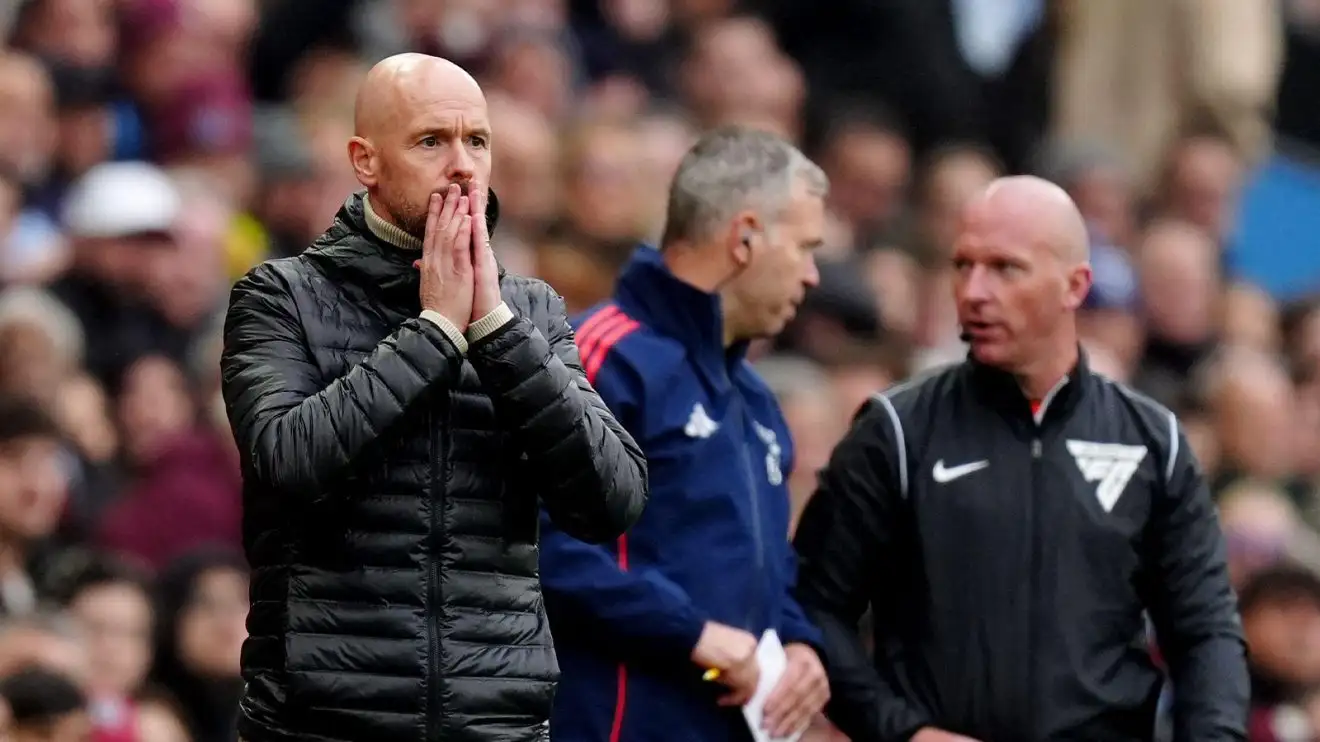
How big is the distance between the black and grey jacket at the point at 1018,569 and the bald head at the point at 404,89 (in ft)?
5.68

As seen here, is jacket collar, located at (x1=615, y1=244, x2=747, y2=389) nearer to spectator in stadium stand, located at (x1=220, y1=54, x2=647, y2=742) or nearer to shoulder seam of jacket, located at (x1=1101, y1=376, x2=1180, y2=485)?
shoulder seam of jacket, located at (x1=1101, y1=376, x2=1180, y2=485)

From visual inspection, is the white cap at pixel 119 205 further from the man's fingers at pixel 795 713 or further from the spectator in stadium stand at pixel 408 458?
the spectator in stadium stand at pixel 408 458

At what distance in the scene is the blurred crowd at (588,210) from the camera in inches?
305

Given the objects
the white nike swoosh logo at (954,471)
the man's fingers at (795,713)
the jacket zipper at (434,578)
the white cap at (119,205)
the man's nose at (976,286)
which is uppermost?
the white cap at (119,205)

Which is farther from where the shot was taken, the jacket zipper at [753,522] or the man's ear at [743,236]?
the man's ear at [743,236]

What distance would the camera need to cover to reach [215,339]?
29.1 ft

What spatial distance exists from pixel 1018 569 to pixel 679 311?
930mm

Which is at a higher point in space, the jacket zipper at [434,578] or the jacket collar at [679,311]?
the jacket collar at [679,311]

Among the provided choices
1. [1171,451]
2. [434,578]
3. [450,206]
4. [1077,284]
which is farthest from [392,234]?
[1171,451]

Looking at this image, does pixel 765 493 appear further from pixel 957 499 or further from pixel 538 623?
pixel 538 623

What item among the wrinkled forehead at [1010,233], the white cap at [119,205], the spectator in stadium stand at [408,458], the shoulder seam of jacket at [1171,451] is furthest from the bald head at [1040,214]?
the white cap at [119,205]

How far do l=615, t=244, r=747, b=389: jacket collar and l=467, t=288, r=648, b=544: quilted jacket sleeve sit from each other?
1.19 metres

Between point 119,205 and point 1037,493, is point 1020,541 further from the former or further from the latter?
point 119,205

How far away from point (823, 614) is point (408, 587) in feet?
5.59
